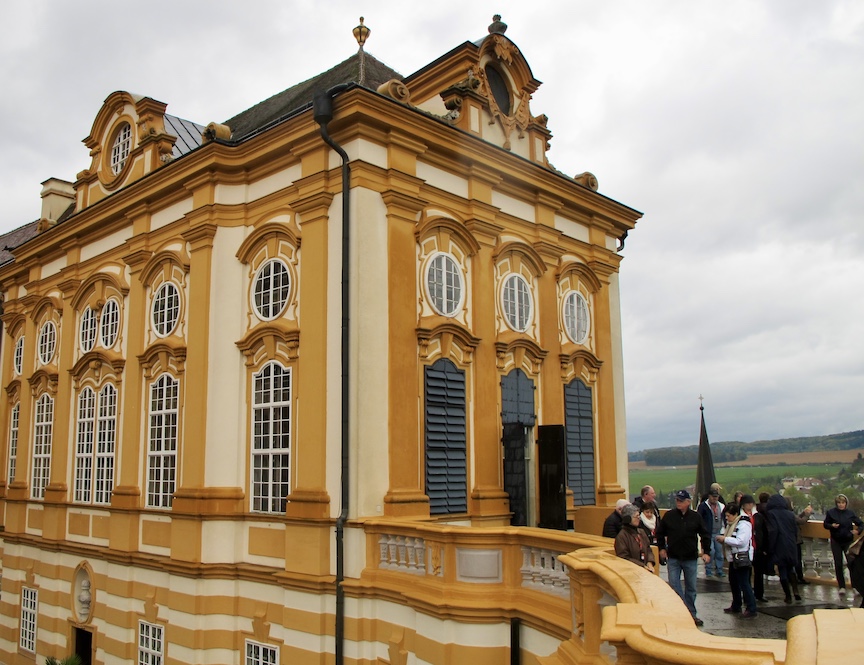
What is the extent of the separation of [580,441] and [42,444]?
1347 centimetres

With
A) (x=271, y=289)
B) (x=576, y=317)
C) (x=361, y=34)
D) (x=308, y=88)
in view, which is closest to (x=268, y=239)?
(x=271, y=289)

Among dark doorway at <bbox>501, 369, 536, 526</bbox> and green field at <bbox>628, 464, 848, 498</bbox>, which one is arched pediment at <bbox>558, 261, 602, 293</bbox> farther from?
green field at <bbox>628, 464, 848, 498</bbox>

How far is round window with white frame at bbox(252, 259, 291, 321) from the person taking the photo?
567 inches

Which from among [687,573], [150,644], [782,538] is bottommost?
[150,644]

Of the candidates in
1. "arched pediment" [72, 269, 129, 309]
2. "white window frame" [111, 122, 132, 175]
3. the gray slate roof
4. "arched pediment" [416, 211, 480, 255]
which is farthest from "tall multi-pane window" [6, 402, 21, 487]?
"arched pediment" [416, 211, 480, 255]

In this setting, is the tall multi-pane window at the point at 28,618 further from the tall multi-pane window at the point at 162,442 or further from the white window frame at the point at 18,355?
the tall multi-pane window at the point at 162,442

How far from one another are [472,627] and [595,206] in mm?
10501

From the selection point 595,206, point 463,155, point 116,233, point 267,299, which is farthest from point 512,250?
point 116,233

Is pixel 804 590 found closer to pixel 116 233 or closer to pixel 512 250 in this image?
pixel 512 250

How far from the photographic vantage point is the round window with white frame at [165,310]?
53.7 feet

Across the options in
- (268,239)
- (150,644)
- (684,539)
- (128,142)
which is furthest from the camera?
(128,142)

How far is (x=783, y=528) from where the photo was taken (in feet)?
38.9

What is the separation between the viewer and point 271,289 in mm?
14602

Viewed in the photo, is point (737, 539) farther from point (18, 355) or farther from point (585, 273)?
point (18, 355)
